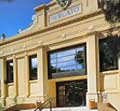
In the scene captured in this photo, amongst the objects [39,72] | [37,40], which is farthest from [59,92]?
[37,40]

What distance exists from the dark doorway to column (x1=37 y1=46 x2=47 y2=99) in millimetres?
1324

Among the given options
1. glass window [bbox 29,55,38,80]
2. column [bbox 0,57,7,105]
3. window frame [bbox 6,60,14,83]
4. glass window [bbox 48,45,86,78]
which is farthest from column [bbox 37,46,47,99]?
column [bbox 0,57,7,105]

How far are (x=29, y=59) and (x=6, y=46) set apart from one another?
4223 millimetres

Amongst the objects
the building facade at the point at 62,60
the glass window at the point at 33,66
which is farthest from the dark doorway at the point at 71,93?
the glass window at the point at 33,66

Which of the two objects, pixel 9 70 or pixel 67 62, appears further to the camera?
pixel 9 70

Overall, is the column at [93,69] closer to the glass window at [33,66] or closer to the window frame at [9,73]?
the glass window at [33,66]

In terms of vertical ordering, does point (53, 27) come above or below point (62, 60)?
above

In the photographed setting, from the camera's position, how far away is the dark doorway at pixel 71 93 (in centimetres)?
3142

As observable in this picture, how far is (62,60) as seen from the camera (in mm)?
32781

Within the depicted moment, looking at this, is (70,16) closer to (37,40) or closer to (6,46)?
(37,40)

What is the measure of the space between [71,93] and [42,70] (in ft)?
10.5

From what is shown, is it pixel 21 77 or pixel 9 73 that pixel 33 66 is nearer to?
pixel 21 77

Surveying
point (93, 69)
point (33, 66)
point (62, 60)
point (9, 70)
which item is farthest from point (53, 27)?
point (9, 70)

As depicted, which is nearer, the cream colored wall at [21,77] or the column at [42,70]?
the column at [42,70]
